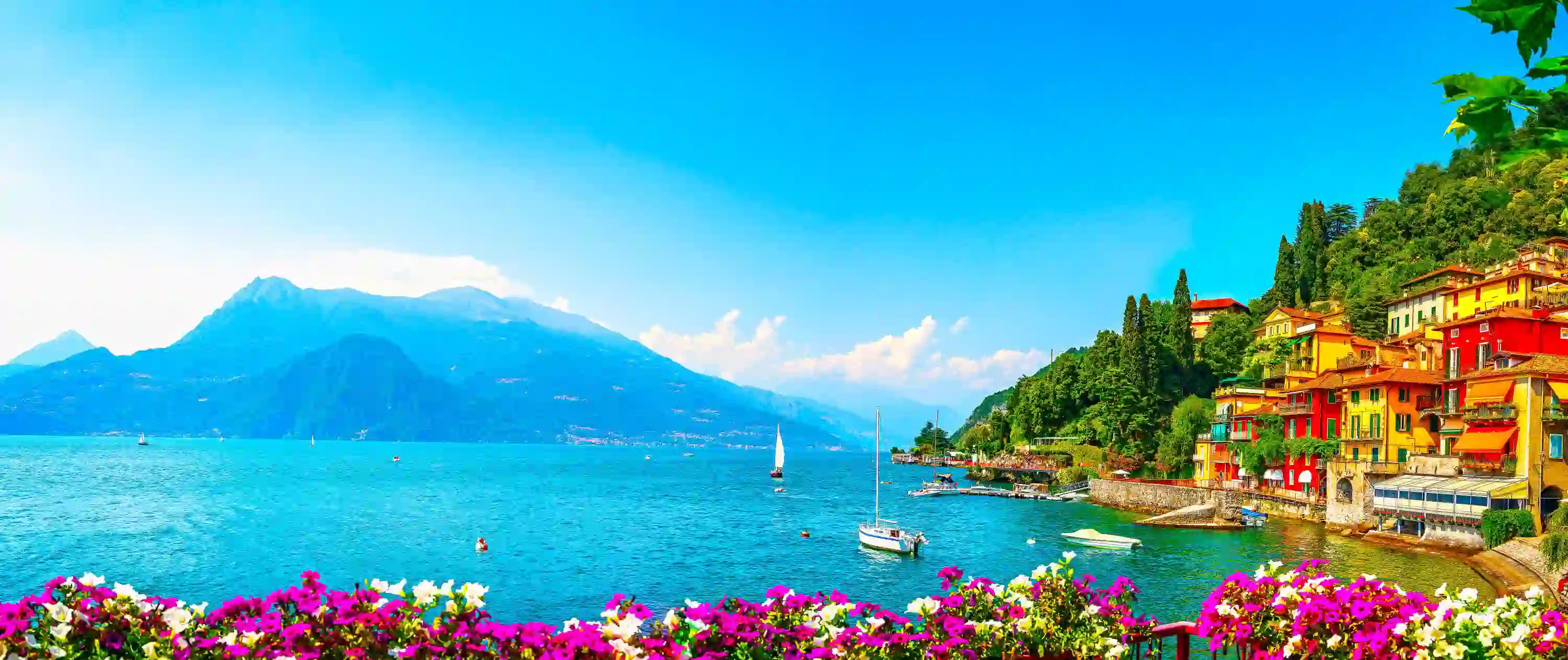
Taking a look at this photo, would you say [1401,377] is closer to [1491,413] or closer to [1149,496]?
[1491,413]

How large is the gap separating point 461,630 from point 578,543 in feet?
161

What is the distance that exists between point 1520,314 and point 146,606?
60.4 meters

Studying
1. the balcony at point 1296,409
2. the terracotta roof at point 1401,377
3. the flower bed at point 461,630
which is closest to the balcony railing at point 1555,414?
the terracotta roof at point 1401,377

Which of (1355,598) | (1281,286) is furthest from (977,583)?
(1281,286)

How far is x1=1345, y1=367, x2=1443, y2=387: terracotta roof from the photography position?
50031 millimetres

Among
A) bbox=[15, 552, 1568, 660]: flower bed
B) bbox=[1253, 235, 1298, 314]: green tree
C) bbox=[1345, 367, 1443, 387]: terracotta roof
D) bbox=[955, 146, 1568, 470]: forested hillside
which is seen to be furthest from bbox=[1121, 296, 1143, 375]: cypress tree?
bbox=[15, 552, 1568, 660]: flower bed

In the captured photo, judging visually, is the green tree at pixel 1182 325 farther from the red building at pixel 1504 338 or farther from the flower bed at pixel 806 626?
the flower bed at pixel 806 626

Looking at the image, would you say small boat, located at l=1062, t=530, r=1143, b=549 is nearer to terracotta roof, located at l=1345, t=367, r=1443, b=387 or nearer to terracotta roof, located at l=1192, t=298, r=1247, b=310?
terracotta roof, located at l=1345, t=367, r=1443, b=387

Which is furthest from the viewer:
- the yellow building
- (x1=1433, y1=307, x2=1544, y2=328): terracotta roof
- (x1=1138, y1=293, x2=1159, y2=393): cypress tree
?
(x1=1138, y1=293, x2=1159, y2=393): cypress tree

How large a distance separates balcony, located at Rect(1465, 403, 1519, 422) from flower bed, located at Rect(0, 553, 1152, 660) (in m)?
48.0

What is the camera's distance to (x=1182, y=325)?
89.2 m

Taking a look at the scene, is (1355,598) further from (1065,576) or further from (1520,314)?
(1520,314)

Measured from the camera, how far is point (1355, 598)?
685 centimetres

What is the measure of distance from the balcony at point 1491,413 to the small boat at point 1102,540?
16847 millimetres
